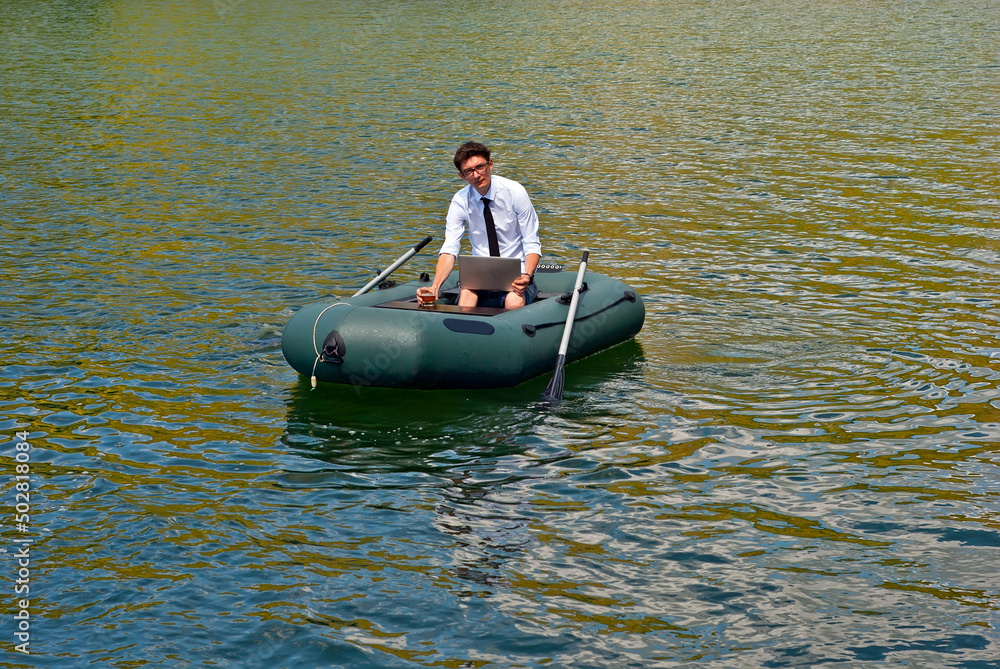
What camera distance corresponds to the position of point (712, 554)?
21.0ft

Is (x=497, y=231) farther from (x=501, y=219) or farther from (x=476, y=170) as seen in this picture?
(x=476, y=170)

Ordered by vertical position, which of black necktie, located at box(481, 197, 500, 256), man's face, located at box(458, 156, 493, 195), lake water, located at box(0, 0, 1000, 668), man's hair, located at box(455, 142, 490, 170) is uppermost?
man's hair, located at box(455, 142, 490, 170)

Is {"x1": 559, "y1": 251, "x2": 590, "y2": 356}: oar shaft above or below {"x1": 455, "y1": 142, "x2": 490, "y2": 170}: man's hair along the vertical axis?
below

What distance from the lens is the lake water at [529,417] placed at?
18.9 ft

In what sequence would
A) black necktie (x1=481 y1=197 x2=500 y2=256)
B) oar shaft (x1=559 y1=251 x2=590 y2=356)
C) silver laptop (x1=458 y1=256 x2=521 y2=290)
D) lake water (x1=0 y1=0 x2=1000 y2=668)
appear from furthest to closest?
black necktie (x1=481 y1=197 x2=500 y2=256) → silver laptop (x1=458 y1=256 x2=521 y2=290) → oar shaft (x1=559 y1=251 x2=590 y2=356) → lake water (x1=0 y1=0 x2=1000 y2=668)

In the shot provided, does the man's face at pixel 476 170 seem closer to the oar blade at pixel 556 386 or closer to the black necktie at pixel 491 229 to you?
the black necktie at pixel 491 229

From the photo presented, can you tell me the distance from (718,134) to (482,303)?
1219 cm

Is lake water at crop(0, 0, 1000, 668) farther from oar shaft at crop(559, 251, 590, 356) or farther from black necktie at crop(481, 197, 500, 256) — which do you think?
black necktie at crop(481, 197, 500, 256)

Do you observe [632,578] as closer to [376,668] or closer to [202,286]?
[376,668]

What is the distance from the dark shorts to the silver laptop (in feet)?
0.34

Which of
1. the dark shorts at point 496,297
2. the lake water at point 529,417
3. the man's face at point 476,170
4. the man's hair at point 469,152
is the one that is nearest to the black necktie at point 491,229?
the man's face at point 476,170

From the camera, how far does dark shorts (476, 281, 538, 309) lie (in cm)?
949

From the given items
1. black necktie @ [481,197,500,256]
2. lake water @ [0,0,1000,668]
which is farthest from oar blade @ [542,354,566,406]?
black necktie @ [481,197,500,256]

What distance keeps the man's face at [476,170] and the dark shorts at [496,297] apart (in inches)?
34.4
